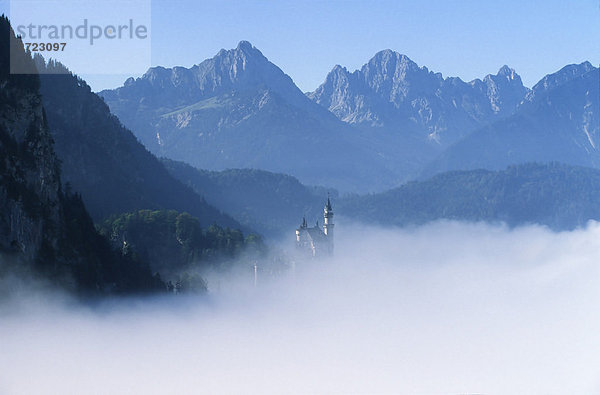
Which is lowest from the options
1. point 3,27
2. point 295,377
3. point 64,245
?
point 295,377

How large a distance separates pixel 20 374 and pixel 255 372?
64865mm

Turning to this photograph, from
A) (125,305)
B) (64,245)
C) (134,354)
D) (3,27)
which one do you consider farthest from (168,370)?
(3,27)

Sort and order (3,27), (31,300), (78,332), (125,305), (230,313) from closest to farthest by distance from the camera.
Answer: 1. (31,300)
2. (3,27)
3. (78,332)
4. (125,305)
5. (230,313)

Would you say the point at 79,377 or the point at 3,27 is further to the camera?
the point at 79,377

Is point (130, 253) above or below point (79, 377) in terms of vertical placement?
above

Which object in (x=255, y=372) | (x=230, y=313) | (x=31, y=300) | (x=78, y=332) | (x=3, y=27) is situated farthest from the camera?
(x=230, y=313)

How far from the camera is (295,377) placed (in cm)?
19088

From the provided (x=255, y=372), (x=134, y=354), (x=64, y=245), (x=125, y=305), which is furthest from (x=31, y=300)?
(x=255, y=372)

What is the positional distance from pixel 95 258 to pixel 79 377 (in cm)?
2234

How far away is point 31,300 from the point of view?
127 m

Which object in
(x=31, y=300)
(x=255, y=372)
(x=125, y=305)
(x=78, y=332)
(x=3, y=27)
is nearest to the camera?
(x=31, y=300)

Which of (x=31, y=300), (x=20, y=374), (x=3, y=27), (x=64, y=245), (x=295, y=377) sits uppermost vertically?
(x=3, y=27)

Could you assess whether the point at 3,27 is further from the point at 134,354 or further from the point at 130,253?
the point at 134,354

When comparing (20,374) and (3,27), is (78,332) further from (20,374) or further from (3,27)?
(3,27)
